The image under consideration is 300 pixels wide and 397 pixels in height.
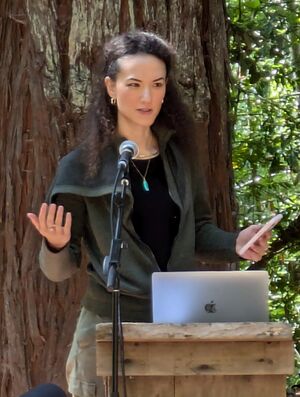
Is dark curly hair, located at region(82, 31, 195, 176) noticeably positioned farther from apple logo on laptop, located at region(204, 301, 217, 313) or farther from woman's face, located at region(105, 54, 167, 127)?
apple logo on laptop, located at region(204, 301, 217, 313)

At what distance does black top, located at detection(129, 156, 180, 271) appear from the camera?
289cm

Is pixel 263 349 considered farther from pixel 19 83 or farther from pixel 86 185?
pixel 19 83

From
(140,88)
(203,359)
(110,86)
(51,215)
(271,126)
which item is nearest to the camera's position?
(203,359)

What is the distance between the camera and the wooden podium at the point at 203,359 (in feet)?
7.81

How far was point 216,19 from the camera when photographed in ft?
13.6

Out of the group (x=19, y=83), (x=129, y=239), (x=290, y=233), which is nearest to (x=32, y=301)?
(x=19, y=83)

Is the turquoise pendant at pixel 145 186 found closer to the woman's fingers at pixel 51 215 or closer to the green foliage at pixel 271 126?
the woman's fingers at pixel 51 215

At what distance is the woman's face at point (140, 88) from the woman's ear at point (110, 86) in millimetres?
27

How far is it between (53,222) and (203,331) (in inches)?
22.2

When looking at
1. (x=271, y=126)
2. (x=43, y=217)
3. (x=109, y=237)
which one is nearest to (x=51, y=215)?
(x=43, y=217)

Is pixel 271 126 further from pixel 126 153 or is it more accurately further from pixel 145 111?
pixel 126 153

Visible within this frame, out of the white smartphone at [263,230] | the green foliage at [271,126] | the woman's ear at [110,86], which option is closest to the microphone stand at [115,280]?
the white smartphone at [263,230]

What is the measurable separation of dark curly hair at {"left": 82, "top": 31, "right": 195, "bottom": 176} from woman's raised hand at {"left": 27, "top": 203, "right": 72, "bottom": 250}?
0.28 m

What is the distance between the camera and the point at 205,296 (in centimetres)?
252
